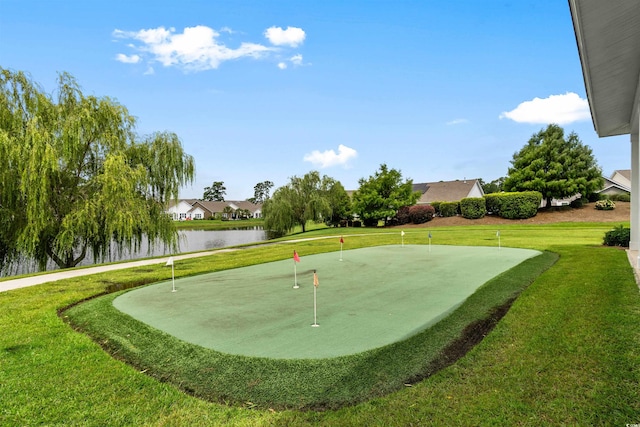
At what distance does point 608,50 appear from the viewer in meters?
5.21

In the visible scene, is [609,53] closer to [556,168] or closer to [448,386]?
[448,386]

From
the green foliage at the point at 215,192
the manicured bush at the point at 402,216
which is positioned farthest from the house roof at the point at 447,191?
the green foliage at the point at 215,192

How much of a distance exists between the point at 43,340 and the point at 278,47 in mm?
13656

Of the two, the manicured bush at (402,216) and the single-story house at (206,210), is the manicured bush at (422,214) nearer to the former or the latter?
the manicured bush at (402,216)

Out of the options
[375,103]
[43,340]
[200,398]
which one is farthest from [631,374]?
[375,103]

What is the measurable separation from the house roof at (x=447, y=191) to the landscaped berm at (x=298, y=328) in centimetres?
4164

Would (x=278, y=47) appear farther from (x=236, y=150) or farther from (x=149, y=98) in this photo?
(x=236, y=150)

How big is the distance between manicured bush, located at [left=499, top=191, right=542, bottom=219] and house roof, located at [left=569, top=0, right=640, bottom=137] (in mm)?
25862

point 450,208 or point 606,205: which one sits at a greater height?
point 450,208

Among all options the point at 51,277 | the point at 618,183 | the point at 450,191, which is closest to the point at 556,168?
the point at 450,191

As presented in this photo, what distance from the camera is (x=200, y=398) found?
297 cm

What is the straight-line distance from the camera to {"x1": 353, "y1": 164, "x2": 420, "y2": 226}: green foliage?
37875 millimetres

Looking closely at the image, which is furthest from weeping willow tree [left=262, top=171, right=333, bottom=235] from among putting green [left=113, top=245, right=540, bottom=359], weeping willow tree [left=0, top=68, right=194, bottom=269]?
putting green [left=113, top=245, right=540, bottom=359]

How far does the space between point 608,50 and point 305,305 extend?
665cm
